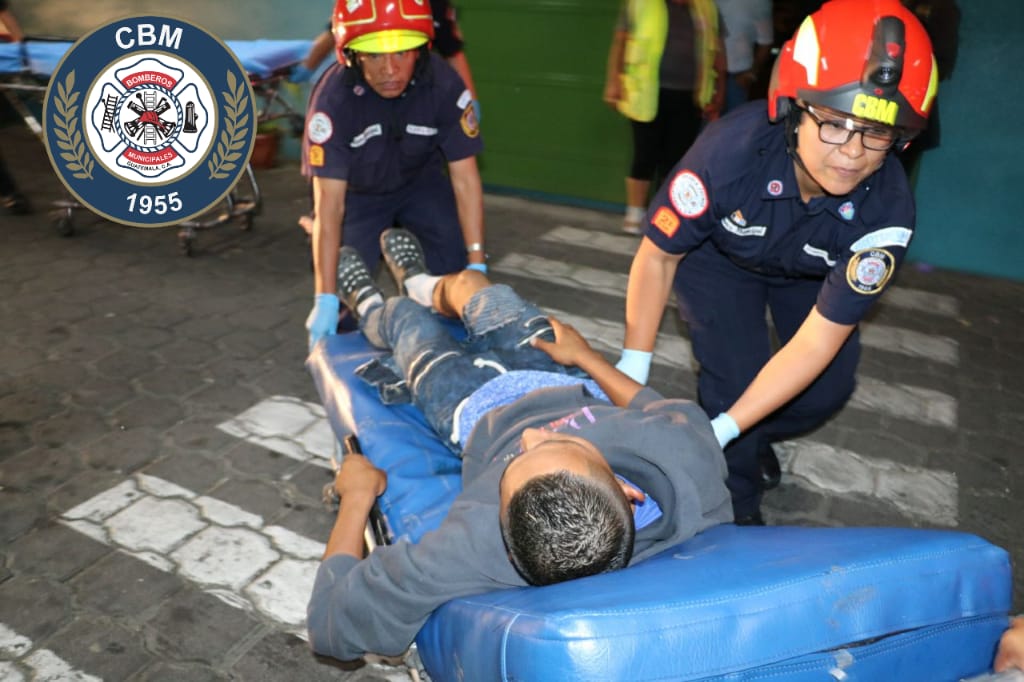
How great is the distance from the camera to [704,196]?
2.28m

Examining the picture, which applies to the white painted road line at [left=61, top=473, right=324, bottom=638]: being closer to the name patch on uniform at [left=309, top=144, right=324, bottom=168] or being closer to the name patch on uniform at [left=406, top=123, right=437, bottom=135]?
the name patch on uniform at [left=309, top=144, right=324, bottom=168]

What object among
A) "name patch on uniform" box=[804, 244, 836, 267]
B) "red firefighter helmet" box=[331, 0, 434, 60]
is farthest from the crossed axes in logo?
"name patch on uniform" box=[804, 244, 836, 267]

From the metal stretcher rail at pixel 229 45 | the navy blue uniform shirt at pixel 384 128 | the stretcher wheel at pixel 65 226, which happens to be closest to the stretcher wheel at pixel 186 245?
the metal stretcher rail at pixel 229 45

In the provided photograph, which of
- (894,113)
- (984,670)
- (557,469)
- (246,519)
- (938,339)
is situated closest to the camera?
(984,670)

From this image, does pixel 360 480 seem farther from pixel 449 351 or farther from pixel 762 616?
pixel 762 616

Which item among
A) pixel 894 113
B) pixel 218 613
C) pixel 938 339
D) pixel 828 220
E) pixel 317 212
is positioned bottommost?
pixel 218 613

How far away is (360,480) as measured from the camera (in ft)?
7.34

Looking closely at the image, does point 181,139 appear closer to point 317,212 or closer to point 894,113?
point 317,212

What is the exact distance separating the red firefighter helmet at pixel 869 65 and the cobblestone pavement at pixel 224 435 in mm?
1644

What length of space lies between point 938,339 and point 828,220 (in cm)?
280

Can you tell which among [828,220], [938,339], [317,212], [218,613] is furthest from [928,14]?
[218,613]

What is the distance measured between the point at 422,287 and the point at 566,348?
2.95ft

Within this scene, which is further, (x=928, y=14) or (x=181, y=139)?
(x=928, y=14)

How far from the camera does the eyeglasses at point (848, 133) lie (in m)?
1.86
